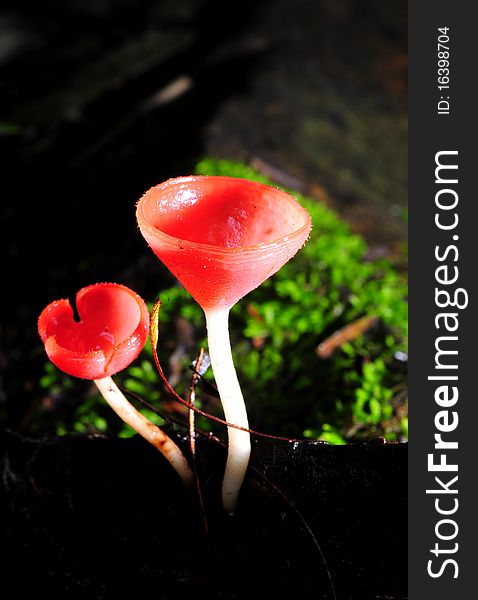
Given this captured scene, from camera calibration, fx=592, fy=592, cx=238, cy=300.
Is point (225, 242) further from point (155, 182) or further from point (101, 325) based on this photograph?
point (155, 182)

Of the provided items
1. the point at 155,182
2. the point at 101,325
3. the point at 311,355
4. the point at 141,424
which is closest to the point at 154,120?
the point at 155,182

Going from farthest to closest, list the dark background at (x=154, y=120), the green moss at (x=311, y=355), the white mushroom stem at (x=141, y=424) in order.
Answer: the dark background at (x=154, y=120), the green moss at (x=311, y=355), the white mushroom stem at (x=141, y=424)

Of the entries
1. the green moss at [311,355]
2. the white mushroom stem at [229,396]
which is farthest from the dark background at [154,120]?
the white mushroom stem at [229,396]

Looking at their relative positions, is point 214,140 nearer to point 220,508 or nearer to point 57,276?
point 57,276

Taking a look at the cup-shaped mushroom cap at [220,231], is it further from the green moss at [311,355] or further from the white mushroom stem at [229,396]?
the green moss at [311,355]

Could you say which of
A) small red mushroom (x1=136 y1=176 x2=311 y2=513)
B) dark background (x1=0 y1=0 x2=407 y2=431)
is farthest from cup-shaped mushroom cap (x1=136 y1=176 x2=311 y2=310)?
dark background (x1=0 y1=0 x2=407 y2=431)
